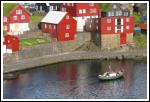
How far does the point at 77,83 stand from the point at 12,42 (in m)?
5.98

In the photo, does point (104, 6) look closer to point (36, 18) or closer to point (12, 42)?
point (36, 18)

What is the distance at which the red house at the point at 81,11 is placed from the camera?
39688 mm

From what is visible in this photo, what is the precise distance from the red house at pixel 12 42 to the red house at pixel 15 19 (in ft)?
10.5

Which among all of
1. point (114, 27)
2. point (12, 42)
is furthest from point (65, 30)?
point (12, 42)

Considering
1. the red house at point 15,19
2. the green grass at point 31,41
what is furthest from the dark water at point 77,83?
the red house at point 15,19

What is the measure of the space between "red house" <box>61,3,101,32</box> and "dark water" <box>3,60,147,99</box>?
524cm

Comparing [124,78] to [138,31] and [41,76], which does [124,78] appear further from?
[138,31]

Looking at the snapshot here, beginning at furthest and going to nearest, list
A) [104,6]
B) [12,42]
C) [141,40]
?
[104,6]
[141,40]
[12,42]

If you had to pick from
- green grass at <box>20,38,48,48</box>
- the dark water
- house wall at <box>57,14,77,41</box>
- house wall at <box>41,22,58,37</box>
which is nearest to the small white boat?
the dark water

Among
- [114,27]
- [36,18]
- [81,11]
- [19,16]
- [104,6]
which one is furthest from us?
[104,6]

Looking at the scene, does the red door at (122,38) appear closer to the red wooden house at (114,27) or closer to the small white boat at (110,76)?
the red wooden house at (114,27)

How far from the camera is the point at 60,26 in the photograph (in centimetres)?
3769

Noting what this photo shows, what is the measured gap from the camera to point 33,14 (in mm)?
41938

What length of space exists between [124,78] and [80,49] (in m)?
6.52
